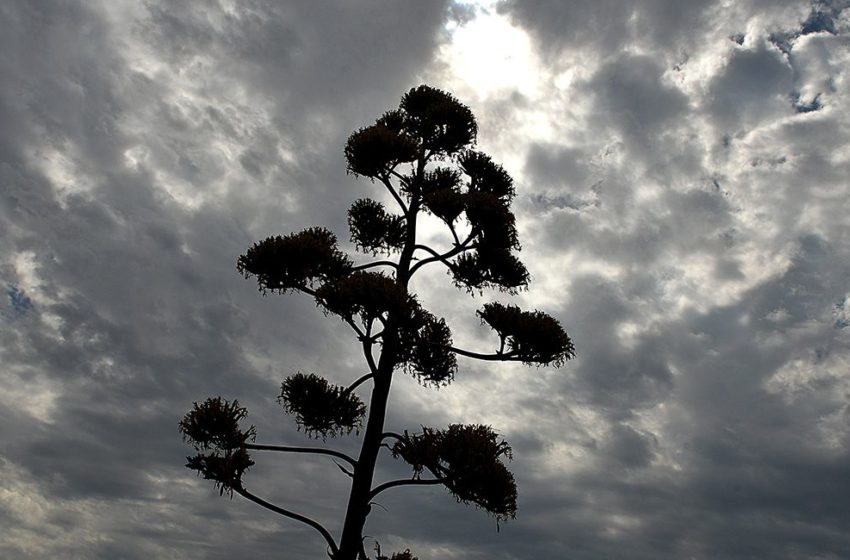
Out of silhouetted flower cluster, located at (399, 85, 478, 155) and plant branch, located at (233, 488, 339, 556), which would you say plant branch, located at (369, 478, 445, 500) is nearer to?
plant branch, located at (233, 488, 339, 556)

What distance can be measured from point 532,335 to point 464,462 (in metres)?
2.64

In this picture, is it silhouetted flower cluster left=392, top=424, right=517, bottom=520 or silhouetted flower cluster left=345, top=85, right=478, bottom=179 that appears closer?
silhouetted flower cluster left=392, top=424, right=517, bottom=520

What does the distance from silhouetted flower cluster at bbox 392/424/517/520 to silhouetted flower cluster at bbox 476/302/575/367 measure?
1.90m

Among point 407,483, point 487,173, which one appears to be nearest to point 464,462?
point 407,483

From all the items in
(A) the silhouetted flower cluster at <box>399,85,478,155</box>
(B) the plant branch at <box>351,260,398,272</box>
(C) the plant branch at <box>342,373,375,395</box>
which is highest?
(A) the silhouetted flower cluster at <box>399,85,478,155</box>

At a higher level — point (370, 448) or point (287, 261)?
point (287, 261)

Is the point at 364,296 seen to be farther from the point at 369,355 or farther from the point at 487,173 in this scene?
the point at 487,173

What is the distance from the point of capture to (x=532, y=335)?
12.9 meters

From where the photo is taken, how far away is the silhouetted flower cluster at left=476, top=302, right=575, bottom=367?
42.2 ft

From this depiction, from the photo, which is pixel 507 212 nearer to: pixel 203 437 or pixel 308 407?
pixel 308 407

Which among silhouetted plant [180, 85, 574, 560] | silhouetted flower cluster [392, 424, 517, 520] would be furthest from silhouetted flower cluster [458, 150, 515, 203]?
silhouetted flower cluster [392, 424, 517, 520]

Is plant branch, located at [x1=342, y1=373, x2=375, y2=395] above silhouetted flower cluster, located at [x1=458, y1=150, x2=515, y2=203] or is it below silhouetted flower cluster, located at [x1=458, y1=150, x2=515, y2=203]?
below

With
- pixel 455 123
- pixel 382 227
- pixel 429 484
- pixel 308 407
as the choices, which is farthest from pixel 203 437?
pixel 455 123

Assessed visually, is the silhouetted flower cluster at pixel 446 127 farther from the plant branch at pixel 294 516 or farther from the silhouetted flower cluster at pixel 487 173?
the plant branch at pixel 294 516
